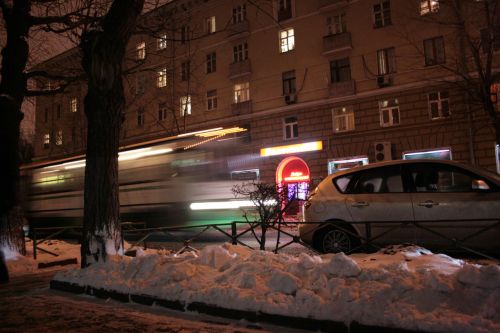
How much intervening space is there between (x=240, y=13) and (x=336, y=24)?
7.16 m

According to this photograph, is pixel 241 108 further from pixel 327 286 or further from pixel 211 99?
pixel 327 286

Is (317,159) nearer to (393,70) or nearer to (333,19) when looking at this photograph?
(393,70)

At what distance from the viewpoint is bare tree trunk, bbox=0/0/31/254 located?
1009 centimetres

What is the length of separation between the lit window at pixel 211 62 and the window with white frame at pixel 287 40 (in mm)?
5303

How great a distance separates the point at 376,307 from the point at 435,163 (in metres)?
4.12

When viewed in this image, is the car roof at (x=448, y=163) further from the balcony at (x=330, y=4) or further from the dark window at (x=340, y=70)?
the balcony at (x=330, y=4)

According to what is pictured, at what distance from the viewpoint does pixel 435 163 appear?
308 inches

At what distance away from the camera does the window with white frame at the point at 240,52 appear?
29048mm

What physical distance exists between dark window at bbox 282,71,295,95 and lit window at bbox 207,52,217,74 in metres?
5.74

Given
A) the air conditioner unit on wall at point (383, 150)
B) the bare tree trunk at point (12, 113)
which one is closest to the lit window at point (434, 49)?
the air conditioner unit on wall at point (383, 150)

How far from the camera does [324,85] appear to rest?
992 inches

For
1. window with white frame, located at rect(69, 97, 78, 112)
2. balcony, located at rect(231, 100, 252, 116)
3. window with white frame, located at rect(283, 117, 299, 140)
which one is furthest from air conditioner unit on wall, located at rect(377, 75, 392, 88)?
window with white frame, located at rect(69, 97, 78, 112)

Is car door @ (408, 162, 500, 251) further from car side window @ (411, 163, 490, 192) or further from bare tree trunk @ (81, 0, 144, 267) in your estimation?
bare tree trunk @ (81, 0, 144, 267)

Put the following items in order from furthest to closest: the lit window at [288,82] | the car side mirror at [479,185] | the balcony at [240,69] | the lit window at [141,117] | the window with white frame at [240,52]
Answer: the lit window at [141,117], the window with white frame at [240,52], the balcony at [240,69], the lit window at [288,82], the car side mirror at [479,185]
